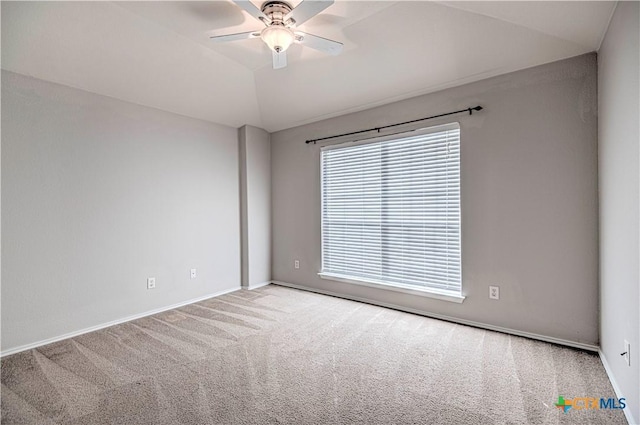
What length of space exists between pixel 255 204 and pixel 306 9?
2895 millimetres

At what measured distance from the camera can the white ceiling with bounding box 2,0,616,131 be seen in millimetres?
2266

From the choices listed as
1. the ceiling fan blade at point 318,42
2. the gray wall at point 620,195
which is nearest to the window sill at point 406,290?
the gray wall at point 620,195

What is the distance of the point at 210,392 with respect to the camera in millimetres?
1938

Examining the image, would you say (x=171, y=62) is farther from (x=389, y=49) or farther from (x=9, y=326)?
(x=9, y=326)

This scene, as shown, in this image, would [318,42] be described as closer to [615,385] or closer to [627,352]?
[627,352]

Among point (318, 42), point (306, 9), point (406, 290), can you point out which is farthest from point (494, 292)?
point (306, 9)

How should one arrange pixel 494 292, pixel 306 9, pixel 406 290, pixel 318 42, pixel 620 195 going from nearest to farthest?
pixel 620 195, pixel 306 9, pixel 318 42, pixel 494 292, pixel 406 290

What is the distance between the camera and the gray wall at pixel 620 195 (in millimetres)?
1563

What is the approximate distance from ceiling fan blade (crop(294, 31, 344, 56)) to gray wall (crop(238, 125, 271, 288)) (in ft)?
7.40

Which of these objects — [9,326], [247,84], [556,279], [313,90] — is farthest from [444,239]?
[9,326]

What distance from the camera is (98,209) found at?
3021 millimetres

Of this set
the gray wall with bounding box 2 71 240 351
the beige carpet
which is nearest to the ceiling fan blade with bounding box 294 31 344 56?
the gray wall with bounding box 2 71 240 351

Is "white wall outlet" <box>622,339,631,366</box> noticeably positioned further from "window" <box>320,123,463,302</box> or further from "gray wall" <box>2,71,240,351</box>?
"gray wall" <box>2,71,240,351</box>
